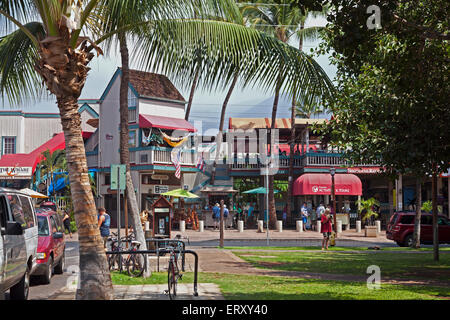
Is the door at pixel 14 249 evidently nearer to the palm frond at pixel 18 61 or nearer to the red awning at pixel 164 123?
the palm frond at pixel 18 61

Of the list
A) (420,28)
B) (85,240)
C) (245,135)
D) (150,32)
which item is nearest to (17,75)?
(150,32)

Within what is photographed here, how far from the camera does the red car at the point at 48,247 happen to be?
43.1ft

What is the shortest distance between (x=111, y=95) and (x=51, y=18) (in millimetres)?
36610

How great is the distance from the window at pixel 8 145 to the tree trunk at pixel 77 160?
42598mm

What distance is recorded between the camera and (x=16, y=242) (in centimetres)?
979

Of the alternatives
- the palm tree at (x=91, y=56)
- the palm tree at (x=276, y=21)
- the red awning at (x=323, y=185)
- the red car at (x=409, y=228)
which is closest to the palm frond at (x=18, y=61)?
the palm tree at (x=91, y=56)

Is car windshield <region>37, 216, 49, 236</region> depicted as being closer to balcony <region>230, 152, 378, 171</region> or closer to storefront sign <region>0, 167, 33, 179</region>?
balcony <region>230, 152, 378, 171</region>

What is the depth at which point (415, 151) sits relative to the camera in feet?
43.9

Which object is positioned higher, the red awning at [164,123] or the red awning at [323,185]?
the red awning at [164,123]

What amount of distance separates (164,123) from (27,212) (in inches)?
1179

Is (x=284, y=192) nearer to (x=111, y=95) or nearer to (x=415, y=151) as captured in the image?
(x=111, y=95)

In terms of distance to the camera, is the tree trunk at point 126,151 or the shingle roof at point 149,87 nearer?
the tree trunk at point 126,151

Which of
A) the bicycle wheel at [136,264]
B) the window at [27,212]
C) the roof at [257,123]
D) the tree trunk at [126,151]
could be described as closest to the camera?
the window at [27,212]

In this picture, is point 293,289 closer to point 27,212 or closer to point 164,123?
point 27,212
